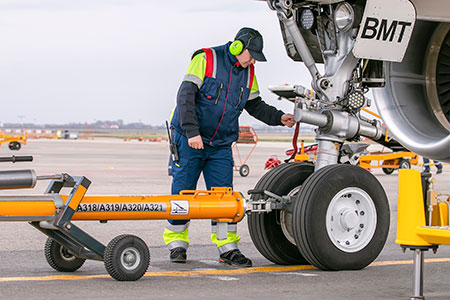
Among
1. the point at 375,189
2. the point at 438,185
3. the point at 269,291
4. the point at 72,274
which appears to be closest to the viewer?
the point at 269,291

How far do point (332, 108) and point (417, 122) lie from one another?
2.33 feet

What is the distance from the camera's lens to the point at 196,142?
21.4 ft

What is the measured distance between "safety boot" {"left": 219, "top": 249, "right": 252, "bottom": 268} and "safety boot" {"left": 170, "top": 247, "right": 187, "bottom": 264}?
33 centimetres

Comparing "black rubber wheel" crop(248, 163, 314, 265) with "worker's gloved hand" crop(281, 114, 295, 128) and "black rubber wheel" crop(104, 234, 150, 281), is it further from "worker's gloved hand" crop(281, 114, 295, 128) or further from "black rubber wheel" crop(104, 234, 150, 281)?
"black rubber wheel" crop(104, 234, 150, 281)

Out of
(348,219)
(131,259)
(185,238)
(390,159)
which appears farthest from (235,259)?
(390,159)

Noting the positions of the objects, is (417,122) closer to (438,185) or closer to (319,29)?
(319,29)

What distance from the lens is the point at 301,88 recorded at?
6648mm

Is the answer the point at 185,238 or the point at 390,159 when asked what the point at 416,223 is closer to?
the point at 185,238

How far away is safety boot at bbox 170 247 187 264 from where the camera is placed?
6629 mm

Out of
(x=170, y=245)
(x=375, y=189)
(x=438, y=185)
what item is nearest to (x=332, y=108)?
(x=375, y=189)

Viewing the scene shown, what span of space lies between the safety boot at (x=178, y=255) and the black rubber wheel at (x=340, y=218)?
1048 mm

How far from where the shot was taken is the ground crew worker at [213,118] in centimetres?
661

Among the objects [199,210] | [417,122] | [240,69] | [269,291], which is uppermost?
[240,69]

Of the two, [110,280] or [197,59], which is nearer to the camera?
[110,280]
